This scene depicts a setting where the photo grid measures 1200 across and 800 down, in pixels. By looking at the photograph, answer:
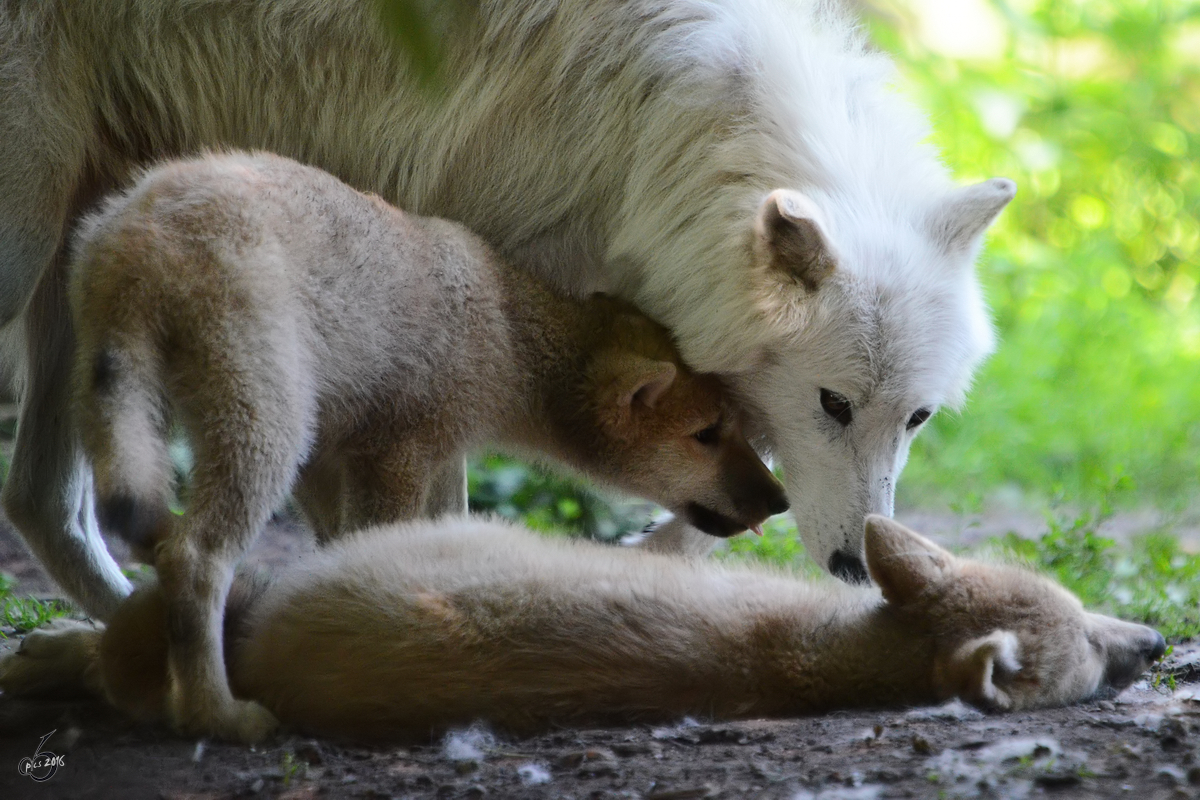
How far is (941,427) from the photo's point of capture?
805 centimetres

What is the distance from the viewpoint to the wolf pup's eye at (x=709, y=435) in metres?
4.15

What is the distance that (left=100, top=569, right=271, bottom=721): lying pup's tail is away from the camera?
122 inches

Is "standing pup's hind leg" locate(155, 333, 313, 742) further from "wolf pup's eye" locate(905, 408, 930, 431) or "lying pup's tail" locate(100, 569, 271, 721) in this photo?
"wolf pup's eye" locate(905, 408, 930, 431)

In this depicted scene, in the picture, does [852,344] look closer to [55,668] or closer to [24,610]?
[55,668]

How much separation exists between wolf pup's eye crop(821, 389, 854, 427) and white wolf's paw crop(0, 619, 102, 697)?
2.32 metres

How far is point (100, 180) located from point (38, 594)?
1.93 meters

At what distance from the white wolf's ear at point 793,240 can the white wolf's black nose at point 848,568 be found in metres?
0.88

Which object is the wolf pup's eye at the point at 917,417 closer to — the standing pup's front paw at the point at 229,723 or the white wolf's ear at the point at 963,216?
the white wolf's ear at the point at 963,216

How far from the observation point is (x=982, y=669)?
9.75ft

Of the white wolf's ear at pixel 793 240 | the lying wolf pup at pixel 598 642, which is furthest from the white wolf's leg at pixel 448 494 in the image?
the white wolf's ear at pixel 793 240

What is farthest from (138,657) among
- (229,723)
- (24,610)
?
(24,610)

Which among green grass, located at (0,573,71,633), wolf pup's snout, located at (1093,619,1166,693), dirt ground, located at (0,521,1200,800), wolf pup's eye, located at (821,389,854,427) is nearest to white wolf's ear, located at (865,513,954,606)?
dirt ground, located at (0,521,1200,800)
